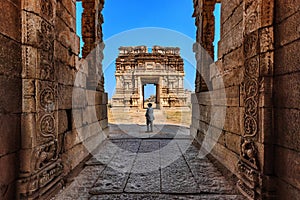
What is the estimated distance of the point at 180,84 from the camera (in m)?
20.6

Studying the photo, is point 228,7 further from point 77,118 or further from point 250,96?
point 77,118

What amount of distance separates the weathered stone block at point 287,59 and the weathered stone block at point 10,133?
2.97m

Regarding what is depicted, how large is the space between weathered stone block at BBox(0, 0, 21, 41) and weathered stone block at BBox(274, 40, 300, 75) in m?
2.93

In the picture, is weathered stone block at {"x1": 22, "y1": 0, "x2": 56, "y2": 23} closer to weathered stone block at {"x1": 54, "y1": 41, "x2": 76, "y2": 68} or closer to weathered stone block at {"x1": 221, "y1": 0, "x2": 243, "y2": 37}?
weathered stone block at {"x1": 54, "y1": 41, "x2": 76, "y2": 68}

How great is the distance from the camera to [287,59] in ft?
6.59

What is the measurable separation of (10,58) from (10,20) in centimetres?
40

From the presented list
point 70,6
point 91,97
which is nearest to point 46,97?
point 70,6

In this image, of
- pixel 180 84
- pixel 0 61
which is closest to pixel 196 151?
pixel 0 61

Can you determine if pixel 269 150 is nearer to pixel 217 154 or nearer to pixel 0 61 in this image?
pixel 217 154

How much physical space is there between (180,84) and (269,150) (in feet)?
61.3

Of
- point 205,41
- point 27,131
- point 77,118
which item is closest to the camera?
point 27,131

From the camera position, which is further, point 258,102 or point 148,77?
point 148,77

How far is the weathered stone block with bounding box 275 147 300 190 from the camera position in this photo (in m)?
1.86

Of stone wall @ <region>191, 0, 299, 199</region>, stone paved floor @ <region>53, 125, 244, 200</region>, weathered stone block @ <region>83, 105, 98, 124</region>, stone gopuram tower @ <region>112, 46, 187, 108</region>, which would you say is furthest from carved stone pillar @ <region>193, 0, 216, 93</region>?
stone gopuram tower @ <region>112, 46, 187, 108</region>
